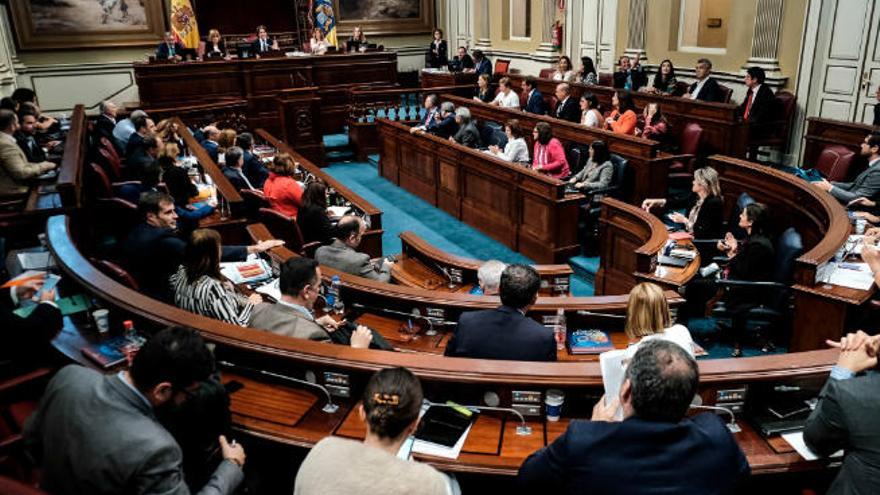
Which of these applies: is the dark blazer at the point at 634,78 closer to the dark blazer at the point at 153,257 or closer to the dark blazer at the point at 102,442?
the dark blazer at the point at 153,257

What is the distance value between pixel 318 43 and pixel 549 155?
26.3 feet

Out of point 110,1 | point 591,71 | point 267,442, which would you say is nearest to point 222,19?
point 110,1

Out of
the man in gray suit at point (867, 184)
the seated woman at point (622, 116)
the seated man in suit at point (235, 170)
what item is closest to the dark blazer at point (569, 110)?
the seated woman at point (622, 116)

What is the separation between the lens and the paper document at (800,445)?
225 centimetres

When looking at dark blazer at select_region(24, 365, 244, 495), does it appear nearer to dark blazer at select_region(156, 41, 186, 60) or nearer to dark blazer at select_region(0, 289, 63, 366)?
dark blazer at select_region(0, 289, 63, 366)

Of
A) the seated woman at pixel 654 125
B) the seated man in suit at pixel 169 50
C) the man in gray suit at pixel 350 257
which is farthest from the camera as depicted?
the seated man in suit at pixel 169 50

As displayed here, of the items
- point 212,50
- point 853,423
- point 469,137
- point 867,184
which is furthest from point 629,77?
point 853,423

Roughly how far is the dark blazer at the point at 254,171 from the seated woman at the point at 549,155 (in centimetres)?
297

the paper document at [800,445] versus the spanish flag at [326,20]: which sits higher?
the spanish flag at [326,20]

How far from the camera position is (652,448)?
5.46ft

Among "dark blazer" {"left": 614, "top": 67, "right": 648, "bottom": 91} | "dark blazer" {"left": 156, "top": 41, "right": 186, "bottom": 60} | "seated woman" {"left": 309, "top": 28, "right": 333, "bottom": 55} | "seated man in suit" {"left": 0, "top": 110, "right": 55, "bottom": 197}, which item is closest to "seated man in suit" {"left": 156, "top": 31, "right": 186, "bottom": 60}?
"dark blazer" {"left": 156, "top": 41, "right": 186, "bottom": 60}

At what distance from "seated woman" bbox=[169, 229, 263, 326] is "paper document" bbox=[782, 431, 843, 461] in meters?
2.42

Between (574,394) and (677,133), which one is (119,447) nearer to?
(574,394)

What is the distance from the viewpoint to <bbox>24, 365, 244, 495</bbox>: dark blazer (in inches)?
72.1
